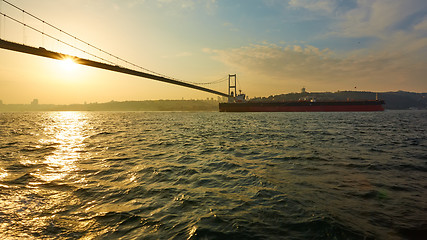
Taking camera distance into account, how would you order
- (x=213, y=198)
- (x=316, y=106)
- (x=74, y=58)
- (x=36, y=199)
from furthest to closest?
1. (x=316, y=106)
2. (x=74, y=58)
3. (x=213, y=198)
4. (x=36, y=199)

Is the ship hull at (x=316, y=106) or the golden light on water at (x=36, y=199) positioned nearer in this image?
the golden light on water at (x=36, y=199)

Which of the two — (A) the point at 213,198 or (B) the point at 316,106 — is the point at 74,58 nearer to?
(A) the point at 213,198

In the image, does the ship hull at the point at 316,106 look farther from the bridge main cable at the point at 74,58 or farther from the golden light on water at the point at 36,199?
the golden light on water at the point at 36,199

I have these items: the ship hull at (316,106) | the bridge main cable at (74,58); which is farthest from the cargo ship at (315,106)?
the bridge main cable at (74,58)

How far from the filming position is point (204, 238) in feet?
A: 9.78

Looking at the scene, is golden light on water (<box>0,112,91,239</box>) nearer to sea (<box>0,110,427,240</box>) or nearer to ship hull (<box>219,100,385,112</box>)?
sea (<box>0,110,427,240</box>)

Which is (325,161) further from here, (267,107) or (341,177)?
(267,107)

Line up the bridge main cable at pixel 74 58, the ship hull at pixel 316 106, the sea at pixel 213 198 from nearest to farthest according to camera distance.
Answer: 1. the sea at pixel 213 198
2. the bridge main cable at pixel 74 58
3. the ship hull at pixel 316 106

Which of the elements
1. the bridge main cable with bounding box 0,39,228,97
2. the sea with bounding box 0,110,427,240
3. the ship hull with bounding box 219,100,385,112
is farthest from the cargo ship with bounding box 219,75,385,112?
the sea with bounding box 0,110,427,240

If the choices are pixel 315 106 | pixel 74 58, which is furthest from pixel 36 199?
pixel 315 106

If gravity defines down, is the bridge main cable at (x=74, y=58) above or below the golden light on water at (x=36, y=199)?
above

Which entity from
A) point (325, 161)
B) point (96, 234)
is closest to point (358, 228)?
point (96, 234)

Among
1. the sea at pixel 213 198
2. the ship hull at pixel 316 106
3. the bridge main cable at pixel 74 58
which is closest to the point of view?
the sea at pixel 213 198

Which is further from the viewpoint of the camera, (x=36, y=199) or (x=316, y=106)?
(x=316, y=106)
